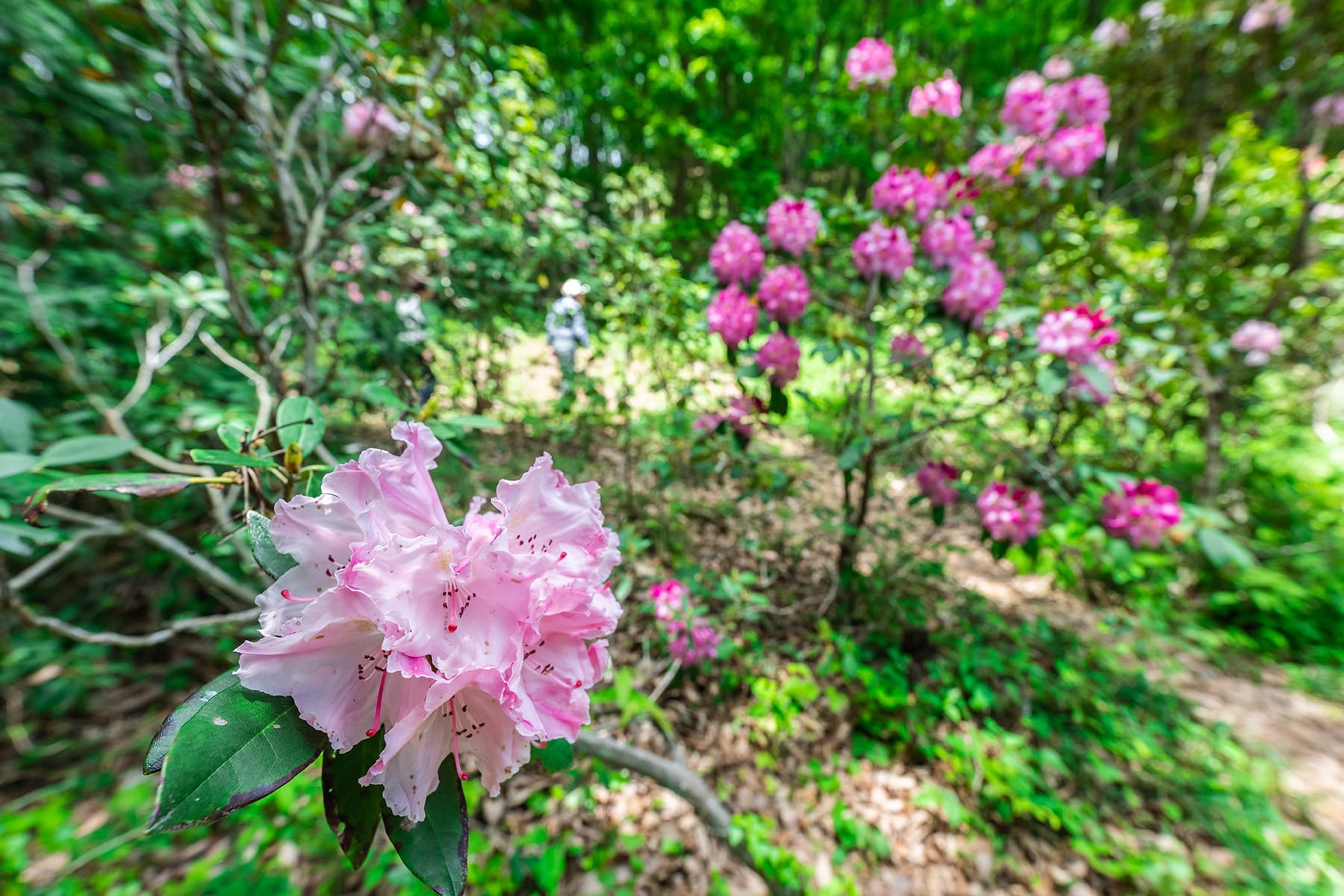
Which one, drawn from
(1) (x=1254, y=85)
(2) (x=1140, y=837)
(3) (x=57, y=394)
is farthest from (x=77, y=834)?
(1) (x=1254, y=85)

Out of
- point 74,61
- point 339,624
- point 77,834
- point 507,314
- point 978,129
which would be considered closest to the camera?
point 339,624

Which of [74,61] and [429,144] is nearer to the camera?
[429,144]

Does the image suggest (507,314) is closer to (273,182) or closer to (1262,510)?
(273,182)

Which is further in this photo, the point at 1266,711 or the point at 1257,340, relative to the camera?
the point at 1257,340

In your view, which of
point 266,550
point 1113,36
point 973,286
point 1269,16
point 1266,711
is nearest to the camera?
point 266,550

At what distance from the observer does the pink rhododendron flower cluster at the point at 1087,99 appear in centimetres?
209

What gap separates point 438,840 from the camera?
0.44 m

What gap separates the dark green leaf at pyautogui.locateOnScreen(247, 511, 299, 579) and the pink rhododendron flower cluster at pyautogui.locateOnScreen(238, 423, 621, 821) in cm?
2

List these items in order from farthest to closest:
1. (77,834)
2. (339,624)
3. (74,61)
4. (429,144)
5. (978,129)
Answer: (978,129), (74,61), (429,144), (77,834), (339,624)

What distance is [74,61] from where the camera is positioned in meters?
1.82

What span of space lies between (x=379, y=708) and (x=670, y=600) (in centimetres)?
142

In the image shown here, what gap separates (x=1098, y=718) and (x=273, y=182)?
3754 mm

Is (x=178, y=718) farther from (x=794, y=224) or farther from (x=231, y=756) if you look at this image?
(x=794, y=224)

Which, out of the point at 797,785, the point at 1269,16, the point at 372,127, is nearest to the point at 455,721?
the point at 797,785
